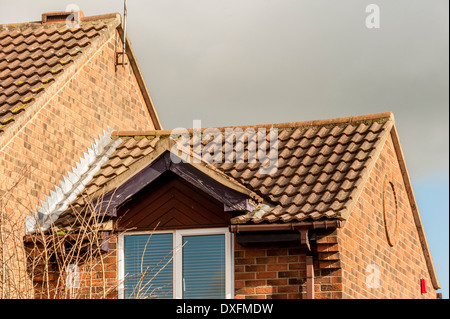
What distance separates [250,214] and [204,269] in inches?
41.6

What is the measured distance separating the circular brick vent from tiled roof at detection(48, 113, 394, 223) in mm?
1097

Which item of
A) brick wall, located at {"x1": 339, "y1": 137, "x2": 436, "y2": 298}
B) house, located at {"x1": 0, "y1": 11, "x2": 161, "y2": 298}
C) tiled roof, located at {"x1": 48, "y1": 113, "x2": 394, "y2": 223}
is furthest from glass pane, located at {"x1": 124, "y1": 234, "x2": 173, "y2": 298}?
brick wall, located at {"x1": 339, "y1": 137, "x2": 436, "y2": 298}

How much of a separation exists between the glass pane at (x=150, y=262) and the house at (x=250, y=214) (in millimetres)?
17

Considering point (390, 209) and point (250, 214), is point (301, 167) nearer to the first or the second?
point (250, 214)

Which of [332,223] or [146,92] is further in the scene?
[146,92]

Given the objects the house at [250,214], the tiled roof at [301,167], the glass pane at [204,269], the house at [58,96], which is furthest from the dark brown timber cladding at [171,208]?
the house at [58,96]

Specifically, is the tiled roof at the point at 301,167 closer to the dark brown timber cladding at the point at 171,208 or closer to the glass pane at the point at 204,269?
the dark brown timber cladding at the point at 171,208

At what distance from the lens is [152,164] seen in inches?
551

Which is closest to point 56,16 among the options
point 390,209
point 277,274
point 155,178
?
point 155,178
